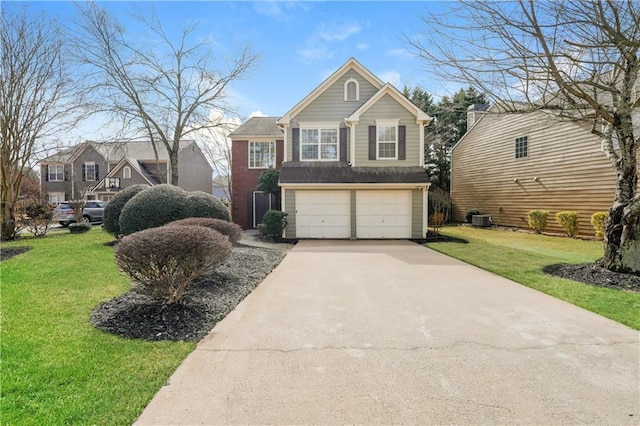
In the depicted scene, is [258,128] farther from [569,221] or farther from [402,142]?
[569,221]

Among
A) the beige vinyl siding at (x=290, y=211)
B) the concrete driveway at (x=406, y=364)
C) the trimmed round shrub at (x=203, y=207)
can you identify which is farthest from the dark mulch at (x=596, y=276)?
the trimmed round shrub at (x=203, y=207)

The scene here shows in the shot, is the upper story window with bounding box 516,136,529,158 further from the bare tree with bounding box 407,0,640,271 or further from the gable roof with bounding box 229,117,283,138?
the gable roof with bounding box 229,117,283,138

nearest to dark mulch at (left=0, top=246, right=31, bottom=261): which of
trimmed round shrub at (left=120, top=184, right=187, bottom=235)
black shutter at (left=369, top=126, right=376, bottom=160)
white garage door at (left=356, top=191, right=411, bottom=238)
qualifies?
trimmed round shrub at (left=120, top=184, right=187, bottom=235)

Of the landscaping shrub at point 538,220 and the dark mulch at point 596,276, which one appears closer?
the dark mulch at point 596,276

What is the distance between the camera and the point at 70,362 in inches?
127

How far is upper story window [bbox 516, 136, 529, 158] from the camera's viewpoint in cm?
1733

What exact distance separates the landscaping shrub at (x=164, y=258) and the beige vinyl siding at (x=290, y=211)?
910 centimetres

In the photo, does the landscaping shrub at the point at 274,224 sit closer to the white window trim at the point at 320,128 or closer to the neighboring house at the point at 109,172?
the white window trim at the point at 320,128

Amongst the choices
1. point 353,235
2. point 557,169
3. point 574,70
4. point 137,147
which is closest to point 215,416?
point 574,70

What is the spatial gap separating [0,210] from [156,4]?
11490 mm

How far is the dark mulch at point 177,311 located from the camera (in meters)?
4.09

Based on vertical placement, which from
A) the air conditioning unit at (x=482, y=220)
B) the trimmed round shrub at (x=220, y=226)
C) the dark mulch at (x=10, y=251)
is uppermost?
the trimmed round shrub at (x=220, y=226)

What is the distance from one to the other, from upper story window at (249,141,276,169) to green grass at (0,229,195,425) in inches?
541

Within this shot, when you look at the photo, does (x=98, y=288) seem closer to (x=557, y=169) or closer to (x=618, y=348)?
(x=618, y=348)
